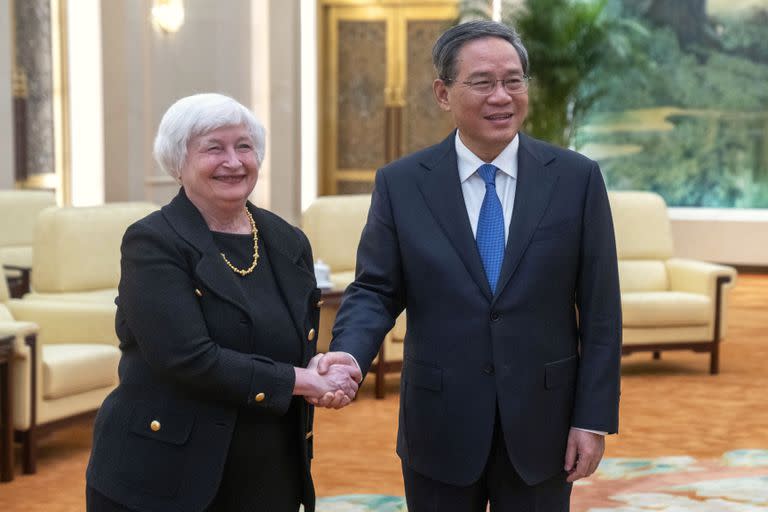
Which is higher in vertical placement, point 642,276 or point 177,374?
point 177,374

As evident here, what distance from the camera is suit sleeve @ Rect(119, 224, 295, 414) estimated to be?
90.3 inches

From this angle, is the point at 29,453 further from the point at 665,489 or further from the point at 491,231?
the point at 491,231

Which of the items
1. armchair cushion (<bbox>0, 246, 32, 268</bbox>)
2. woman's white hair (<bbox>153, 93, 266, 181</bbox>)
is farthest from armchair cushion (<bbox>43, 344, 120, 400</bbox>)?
woman's white hair (<bbox>153, 93, 266, 181</bbox>)

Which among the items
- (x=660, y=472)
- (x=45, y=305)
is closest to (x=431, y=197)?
(x=660, y=472)

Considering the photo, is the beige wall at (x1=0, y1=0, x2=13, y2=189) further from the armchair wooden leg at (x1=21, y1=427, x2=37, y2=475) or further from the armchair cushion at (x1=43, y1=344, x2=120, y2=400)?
the armchair wooden leg at (x1=21, y1=427, x2=37, y2=475)

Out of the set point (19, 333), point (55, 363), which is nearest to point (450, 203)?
point (19, 333)

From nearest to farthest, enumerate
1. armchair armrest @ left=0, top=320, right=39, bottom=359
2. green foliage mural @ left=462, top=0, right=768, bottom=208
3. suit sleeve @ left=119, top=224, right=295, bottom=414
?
suit sleeve @ left=119, top=224, right=295, bottom=414 < armchair armrest @ left=0, top=320, right=39, bottom=359 < green foliage mural @ left=462, top=0, right=768, bottom=208

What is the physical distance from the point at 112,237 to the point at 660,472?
3.46 metres

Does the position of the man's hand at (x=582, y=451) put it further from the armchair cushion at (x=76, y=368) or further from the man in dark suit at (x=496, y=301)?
the armchair cushion at (x=76, y=368)

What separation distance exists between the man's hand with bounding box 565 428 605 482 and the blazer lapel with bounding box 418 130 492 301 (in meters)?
0.36

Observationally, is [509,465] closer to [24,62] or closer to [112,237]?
[112,237]

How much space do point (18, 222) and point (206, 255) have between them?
277 inches

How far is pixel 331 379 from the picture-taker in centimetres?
247

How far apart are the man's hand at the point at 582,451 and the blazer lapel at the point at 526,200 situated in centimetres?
36
